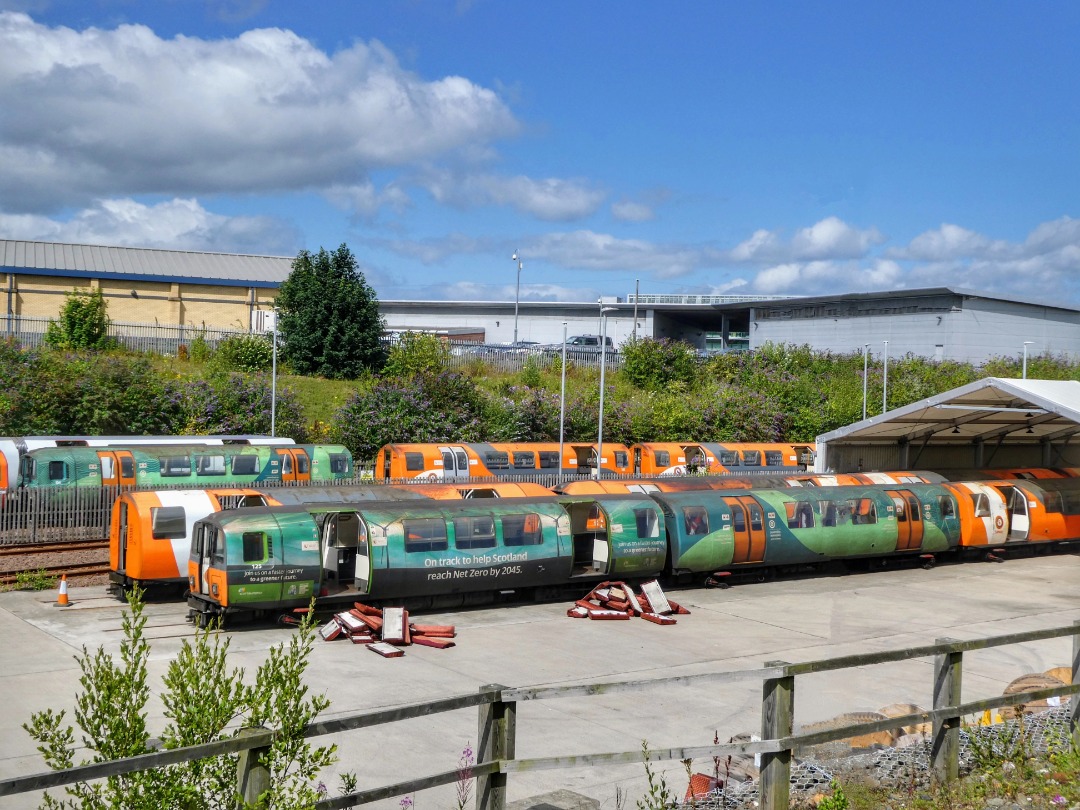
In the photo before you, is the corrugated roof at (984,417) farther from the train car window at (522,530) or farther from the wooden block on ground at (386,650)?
the wooden block on ground at (386,650)

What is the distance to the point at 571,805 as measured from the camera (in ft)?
26.3

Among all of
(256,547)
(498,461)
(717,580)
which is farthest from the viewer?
(498,461)

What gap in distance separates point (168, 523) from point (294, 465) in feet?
40.9

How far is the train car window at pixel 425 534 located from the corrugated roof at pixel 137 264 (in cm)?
4376

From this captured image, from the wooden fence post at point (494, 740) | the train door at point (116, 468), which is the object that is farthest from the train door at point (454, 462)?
the wooden fence post at point (494, 740)

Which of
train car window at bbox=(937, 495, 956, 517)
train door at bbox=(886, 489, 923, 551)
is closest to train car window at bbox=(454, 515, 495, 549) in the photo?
train door at bbox=(886, 489, 923, 551)

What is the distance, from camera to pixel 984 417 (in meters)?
38.7

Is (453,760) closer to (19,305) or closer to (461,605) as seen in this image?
(461,605)

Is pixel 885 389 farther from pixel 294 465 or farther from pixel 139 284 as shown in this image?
pixel 139 284

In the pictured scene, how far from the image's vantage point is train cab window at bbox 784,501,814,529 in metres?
28.0

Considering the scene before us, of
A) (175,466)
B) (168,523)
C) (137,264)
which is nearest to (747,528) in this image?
(168,523)

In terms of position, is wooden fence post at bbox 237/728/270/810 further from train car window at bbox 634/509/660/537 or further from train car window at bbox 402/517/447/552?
train car window at bbox 634/509/660/537

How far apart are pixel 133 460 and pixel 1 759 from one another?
66.3 feet

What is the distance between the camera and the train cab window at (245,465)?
33.8 m
